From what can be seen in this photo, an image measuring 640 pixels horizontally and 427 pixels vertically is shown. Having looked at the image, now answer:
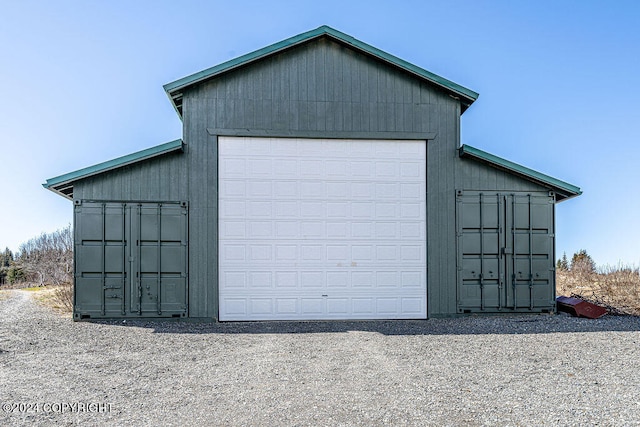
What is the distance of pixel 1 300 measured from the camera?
1538cm

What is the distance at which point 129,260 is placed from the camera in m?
10.2

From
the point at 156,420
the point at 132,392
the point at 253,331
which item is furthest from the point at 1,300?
the point at 156,420

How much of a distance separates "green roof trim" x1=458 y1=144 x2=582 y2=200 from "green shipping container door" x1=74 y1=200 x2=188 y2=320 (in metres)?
6.90

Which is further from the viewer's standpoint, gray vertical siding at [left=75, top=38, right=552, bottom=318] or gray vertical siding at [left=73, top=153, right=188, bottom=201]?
gray vertical siding at [left=75, top=38, right=552, bottom=318]

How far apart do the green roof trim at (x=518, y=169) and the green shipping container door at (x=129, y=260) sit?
6.90 m

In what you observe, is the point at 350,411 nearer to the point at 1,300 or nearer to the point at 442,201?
the point at 442,201

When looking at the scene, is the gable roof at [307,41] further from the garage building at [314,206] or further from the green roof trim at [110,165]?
the green roof trim at [110,165]

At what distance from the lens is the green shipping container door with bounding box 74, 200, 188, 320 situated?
33.4 ft

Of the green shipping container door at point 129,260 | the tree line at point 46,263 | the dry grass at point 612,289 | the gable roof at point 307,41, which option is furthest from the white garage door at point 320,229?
the tree line at point 46,263

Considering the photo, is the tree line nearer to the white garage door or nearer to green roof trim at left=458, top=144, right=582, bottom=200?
the white garage door

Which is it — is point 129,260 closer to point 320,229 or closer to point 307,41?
point 320,229

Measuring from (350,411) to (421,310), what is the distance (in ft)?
21.8

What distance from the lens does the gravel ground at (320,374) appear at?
4.49 m

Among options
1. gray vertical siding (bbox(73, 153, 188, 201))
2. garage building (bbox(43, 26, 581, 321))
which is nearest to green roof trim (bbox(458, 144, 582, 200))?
garage building (bbox(43, 26, 581, 321))
